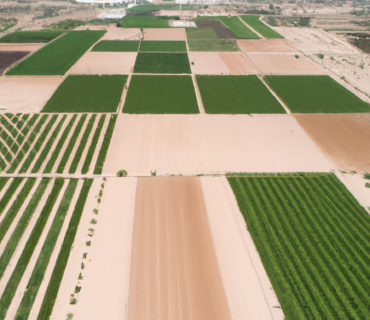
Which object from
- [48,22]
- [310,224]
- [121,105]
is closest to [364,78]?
[310,224]

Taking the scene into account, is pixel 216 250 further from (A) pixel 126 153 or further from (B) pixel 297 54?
(B) pixel 297 54

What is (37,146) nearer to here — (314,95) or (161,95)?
(161,95)

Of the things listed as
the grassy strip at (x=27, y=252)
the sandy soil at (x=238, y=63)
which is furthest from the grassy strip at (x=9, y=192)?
the sandy soil at (x=238, y=63)

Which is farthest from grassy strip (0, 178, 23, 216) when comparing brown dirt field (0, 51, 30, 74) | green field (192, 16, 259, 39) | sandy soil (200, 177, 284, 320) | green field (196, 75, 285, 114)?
green field (192, 16, 259, 39)

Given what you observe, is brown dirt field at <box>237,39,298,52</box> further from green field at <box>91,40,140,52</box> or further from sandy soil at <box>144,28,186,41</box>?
green field at <box>91,40,140,52</box>

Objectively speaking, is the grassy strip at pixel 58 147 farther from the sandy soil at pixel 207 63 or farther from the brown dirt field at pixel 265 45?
the brown dirt field at pixel 265 45
